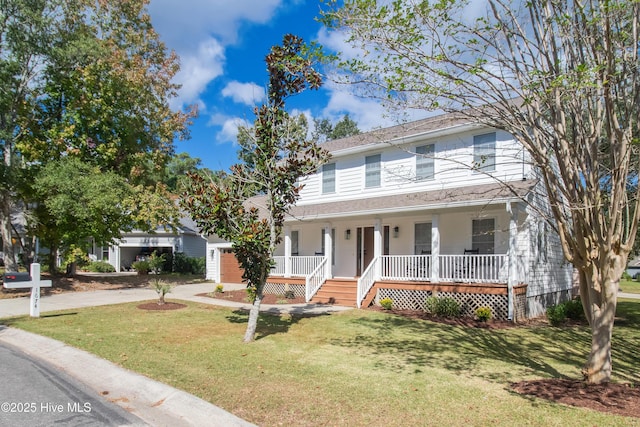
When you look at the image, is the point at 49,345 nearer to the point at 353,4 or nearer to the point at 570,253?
the point at 353,4

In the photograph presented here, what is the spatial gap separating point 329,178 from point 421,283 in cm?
672

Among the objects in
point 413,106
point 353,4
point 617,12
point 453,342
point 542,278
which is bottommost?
point 453,342

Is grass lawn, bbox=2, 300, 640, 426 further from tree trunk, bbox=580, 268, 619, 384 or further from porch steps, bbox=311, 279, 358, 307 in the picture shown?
porch steps, bbox=311, 279, 358, 307

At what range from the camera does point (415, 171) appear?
598 inches

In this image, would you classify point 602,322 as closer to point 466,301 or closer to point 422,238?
point 466,301

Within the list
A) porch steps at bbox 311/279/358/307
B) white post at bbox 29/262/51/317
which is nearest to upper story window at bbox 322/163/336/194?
porch steps at bbox 311/279/358/307

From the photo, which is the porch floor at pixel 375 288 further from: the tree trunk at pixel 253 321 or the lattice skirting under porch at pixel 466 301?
the tree trunk at pixel 253 321

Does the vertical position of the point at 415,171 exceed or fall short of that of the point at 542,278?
it exceeds it

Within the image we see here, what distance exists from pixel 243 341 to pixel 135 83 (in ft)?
58.2

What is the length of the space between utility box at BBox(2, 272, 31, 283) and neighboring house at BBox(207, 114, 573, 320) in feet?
28.4

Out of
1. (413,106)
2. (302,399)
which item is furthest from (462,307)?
(302,399)

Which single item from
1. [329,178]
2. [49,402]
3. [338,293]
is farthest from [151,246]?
[49,402]

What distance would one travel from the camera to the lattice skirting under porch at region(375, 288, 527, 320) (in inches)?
470

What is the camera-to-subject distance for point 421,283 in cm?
1335
